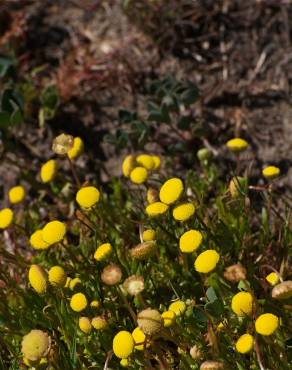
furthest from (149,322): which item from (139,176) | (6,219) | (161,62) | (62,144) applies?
(161,62)

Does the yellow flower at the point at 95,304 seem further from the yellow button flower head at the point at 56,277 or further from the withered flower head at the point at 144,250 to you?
the withered flower head at the point at 144,250

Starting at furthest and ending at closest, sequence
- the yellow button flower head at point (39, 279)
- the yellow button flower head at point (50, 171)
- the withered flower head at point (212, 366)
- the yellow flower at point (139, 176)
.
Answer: the yellow button flower head at point (50, 171) < the yellow flower at point (139, 176) < the yellow button flower head at point (39, 279) < the withered flower head at point (212, 366)

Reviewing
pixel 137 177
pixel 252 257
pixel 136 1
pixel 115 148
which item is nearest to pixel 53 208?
pixel 115 148

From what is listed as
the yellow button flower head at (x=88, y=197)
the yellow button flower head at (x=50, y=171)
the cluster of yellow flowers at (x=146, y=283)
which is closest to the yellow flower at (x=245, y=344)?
the cluster of yellow flowers at (x=146, y=283)

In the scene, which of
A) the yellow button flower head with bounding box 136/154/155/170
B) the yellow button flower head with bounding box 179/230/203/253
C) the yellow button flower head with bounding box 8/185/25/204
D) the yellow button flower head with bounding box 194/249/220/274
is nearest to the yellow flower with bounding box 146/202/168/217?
the yellow button flower head with bounding box 179/230/203/253

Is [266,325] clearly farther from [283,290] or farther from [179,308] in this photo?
[179,308]

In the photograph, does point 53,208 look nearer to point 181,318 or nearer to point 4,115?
point 4,115

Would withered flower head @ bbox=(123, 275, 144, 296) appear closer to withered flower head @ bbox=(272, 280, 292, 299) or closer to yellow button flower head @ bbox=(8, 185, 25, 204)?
withered flower head @ bbox=(272, 280, 292, 299)
